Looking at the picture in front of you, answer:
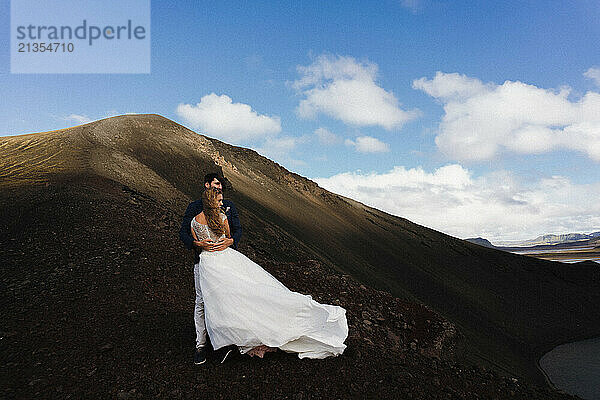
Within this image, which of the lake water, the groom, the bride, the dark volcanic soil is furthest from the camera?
the lake water

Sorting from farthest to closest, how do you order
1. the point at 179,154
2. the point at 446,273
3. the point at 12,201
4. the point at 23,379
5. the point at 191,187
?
1. the point at 446,273
2. the point at 179,154
3. the point at 191,187
4. the point at 12,201
5. the point at 23,379

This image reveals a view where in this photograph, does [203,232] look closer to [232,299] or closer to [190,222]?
[190,222]

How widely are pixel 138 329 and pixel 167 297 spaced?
1.55 metres

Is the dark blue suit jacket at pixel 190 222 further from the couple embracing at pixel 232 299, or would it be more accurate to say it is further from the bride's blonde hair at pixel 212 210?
the bride's blonde hair at pixel 212 210

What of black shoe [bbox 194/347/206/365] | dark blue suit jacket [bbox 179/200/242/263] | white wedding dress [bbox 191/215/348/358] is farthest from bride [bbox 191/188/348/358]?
black shoe [bbox 194/347/206/365]

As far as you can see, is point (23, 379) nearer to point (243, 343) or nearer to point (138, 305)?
point (138, 305)

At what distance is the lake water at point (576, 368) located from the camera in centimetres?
1833

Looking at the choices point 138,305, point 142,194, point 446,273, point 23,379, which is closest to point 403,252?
point 446,273

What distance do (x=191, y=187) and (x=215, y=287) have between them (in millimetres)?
16750

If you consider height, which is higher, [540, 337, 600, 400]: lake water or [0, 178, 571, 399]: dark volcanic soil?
[0, 178, 571, 399]: dark volcanic soil

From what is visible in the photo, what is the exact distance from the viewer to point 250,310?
15.7 ft

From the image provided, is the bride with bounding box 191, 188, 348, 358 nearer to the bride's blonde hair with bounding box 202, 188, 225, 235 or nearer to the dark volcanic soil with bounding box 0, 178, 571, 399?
the bride's blonde hair with bounding box 202, 188, 225, 235

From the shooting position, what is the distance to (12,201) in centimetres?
1175

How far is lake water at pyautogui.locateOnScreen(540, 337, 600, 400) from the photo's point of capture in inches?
722
